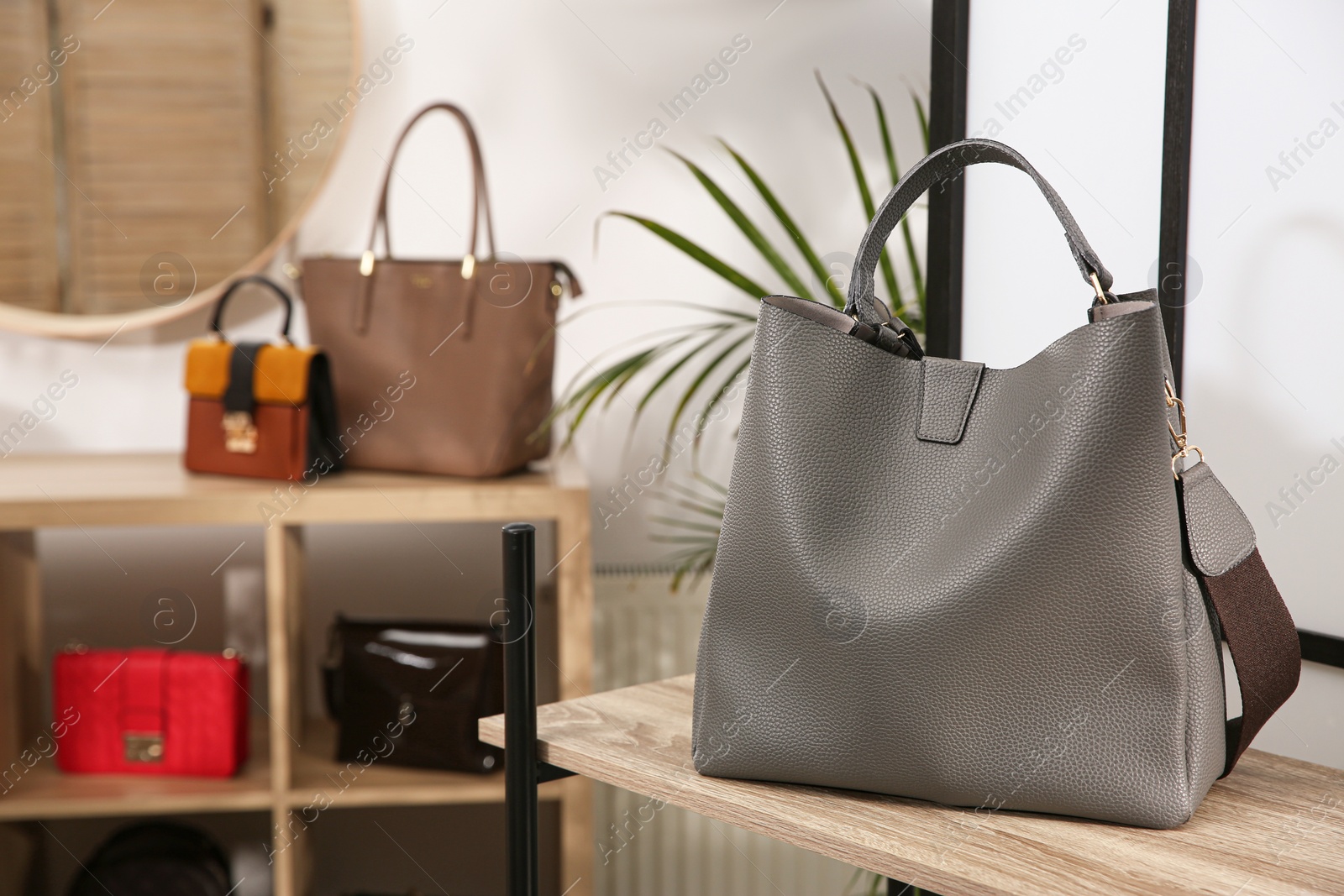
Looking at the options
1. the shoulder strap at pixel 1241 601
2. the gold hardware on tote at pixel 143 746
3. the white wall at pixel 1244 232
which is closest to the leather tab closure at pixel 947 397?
the shoulder strap at pixel 1241 601

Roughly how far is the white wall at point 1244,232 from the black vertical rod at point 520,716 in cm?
44

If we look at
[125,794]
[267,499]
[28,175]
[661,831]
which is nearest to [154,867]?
[125,794]

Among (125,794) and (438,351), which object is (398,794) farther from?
(438,351)

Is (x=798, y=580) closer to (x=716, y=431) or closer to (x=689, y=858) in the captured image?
(x=716, y=431)

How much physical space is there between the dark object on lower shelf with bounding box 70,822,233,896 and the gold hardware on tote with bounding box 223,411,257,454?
1.81 feet

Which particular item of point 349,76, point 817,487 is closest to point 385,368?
A: point 349,76

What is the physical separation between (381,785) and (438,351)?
1.82ft

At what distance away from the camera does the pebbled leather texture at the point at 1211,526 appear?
0.53 metres

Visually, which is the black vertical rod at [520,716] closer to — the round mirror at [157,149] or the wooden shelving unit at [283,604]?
the wooden shelving unit at [283,604]

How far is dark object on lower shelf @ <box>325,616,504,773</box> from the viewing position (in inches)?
52.9

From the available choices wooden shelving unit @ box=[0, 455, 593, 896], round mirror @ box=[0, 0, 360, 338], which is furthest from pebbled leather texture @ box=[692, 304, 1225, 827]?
round mirror @ box=[0, 0, 360, 338]

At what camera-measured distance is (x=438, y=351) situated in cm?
131

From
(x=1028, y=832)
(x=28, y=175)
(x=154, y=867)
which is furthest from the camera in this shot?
(x=28, y=175)

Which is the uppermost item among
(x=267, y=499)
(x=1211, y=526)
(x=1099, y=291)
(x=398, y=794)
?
(x=1099, y=291)
